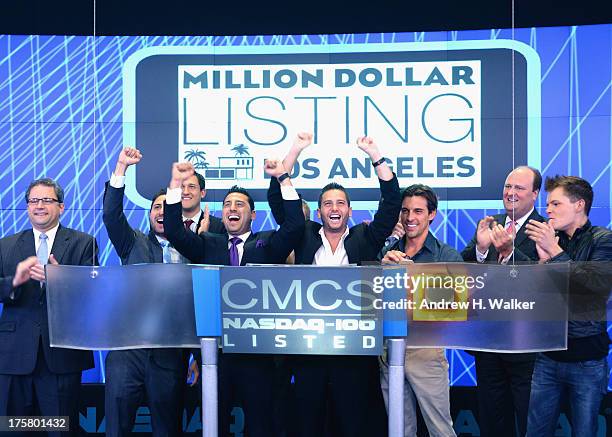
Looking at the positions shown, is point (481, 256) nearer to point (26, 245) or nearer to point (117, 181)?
point (117, 181)

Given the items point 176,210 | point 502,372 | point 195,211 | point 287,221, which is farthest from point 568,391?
point 195,211

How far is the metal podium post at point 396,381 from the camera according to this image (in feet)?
10.7

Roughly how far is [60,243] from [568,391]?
235 cm

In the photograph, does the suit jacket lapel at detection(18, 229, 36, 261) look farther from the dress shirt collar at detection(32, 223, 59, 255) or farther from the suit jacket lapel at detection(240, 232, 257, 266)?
the suit jacket lapel at detection(240, 232, 257, 266)

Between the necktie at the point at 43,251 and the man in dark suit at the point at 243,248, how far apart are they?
0.66 metres

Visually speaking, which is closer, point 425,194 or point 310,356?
point 310,356

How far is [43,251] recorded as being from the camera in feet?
13.5

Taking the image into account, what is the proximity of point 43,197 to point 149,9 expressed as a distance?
1.51m

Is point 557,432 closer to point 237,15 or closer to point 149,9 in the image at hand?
point 237,15

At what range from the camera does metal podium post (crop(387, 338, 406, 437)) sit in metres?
3.27

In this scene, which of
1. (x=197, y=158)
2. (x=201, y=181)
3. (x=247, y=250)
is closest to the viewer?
(x=247, y=250)

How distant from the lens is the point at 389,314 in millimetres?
3254

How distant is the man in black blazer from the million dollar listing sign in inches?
46.5

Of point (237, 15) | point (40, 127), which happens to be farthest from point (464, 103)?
point (40, 127)
